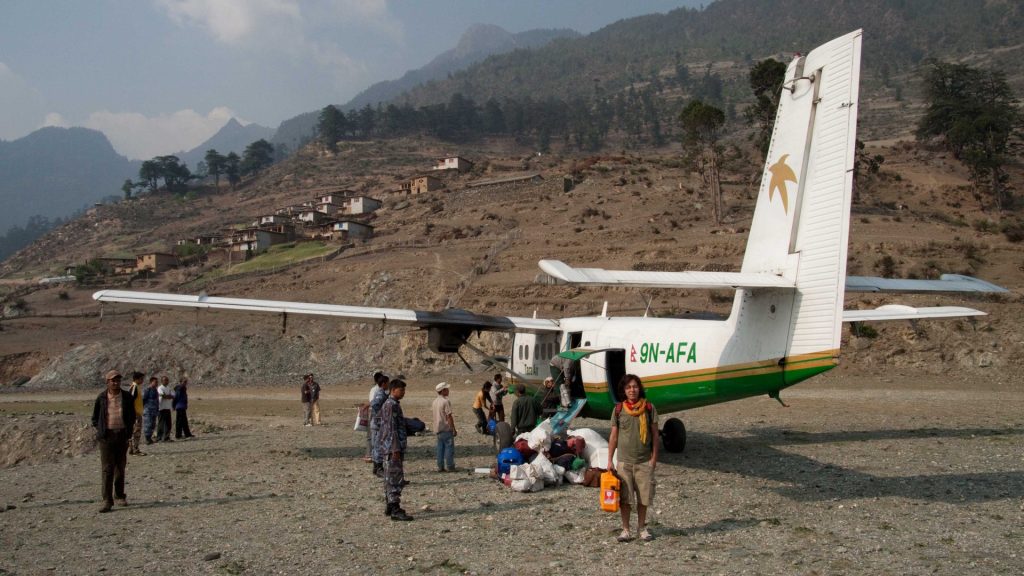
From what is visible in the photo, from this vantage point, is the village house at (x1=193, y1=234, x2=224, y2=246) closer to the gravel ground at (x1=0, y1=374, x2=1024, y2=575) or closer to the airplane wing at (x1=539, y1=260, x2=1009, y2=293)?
the gravel ground at (x1=0, y1=374, x2=1024, y2=575)

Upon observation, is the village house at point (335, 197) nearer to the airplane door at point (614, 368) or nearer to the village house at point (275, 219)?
the village house at point (275, 219)

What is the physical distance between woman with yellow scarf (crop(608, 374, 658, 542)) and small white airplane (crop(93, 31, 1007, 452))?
1404mm

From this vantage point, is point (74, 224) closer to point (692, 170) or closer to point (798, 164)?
point (692, 170)

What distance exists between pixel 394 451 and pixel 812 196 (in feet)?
21.8

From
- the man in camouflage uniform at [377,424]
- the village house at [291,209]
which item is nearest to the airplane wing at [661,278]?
the man in camouflage uniform at [377,424]

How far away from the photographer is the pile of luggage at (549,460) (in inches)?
410

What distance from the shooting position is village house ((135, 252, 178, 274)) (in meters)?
78.4

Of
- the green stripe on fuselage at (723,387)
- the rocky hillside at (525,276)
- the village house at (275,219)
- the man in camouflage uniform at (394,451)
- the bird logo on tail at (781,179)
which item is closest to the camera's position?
the man in camouflage uniform at (394,451)

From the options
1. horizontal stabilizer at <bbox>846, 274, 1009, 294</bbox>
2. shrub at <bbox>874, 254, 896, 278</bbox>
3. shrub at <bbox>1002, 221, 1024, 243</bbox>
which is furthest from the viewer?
shrub at <bbox>1002, 221, 1024, 243</bbox>

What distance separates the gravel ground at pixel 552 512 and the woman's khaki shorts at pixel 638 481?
1.64ft

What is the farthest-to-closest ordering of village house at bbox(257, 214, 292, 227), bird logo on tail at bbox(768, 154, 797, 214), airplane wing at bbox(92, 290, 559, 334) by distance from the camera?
village house at bbox(257, 214, 292, 227), airplane wing at bbox(92, 290, 559, 334), bird logo on tail at bbox(768, 154, 797, 214)

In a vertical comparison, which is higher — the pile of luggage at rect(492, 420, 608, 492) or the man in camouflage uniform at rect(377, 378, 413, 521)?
the man in camouflage uniform at rect(377, 378, 413, 521)

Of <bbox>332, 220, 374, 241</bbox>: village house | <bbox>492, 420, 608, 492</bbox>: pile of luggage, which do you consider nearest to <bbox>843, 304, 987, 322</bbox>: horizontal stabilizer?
<bbox>492, 420, 608, 492</bbox>: pile of luggage

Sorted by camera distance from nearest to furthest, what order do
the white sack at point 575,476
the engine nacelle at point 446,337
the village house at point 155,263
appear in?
the white sack at point 575,476 < the engine nacelle at point 446,337 < the village house at point 155,263
